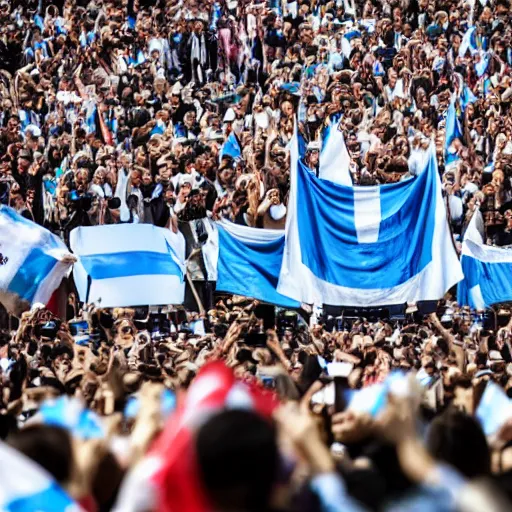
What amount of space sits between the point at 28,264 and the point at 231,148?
24.6 ft

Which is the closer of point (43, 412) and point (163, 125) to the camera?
point (43, 412)

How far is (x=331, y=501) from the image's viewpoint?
278cm

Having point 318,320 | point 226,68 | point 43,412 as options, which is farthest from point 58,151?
point 43,412

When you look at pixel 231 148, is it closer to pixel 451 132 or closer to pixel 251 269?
pixel 451 132

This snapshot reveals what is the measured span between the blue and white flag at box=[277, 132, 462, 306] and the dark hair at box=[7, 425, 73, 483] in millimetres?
9790

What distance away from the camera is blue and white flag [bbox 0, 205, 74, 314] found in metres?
12.5

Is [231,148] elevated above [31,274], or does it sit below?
below

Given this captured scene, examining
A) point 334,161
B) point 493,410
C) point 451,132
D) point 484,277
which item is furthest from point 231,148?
point 493,410

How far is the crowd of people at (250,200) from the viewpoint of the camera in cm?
303

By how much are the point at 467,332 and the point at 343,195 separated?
75.2 inches

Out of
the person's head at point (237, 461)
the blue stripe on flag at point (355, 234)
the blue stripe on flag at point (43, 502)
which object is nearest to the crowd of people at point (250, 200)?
the person's head at point (237, 461)

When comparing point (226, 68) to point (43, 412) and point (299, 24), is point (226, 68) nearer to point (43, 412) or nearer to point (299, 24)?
point (299, 24)

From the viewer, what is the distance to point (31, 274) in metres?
12.6

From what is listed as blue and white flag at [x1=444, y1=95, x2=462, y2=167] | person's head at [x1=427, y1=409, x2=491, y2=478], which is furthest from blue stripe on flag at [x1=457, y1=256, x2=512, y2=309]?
person's head at [x1=427, y1=409, x2=491, y2=478]
